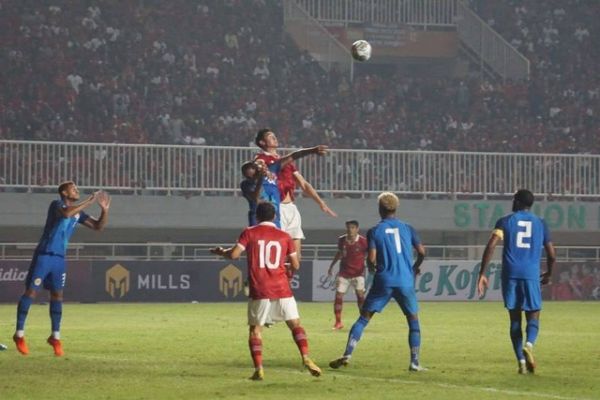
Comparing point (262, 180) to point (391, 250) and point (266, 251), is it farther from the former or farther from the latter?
point (266, 251)

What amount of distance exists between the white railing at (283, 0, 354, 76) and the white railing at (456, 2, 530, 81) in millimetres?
5471

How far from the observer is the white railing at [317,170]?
40938 millimetres

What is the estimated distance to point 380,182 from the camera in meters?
43.8

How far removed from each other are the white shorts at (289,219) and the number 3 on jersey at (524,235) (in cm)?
374

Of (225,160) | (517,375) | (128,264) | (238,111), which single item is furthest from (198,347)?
(238,111)

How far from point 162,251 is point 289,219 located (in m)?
21.7

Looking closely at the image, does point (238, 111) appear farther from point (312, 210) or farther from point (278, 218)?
point (278, 218)

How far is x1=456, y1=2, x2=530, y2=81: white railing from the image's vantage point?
54.1 metres

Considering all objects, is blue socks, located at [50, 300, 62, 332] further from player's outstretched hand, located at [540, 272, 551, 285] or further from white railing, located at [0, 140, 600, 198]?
white railing, located at [0, 140, 600, 198]

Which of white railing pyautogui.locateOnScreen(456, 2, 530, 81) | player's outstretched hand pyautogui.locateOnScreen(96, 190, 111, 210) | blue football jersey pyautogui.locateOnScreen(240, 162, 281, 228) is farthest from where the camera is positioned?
white railing pyautogui.locateOnScreen(456, 2, 530, 81)

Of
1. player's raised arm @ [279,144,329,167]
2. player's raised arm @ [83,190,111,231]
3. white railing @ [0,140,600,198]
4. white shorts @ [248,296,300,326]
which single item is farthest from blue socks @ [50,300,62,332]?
white railing @ [0,140,600,198]

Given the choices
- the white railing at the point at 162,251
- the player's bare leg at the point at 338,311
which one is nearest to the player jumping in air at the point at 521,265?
the player's bare leg at the point at 338,311

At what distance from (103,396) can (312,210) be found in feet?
98.6

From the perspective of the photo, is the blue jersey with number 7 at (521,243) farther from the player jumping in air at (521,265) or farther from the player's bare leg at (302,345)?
the player's bare leg at (302,345)
